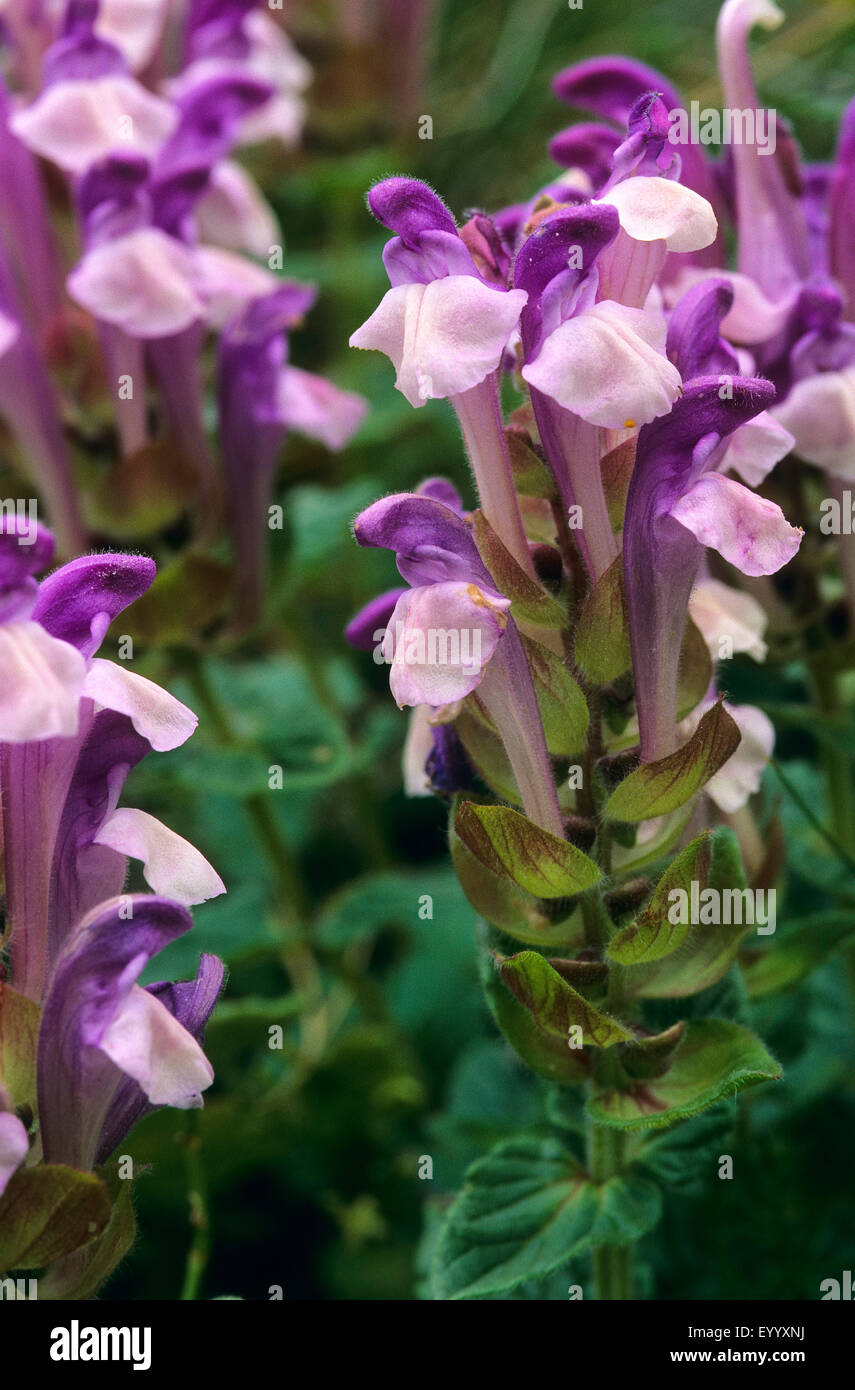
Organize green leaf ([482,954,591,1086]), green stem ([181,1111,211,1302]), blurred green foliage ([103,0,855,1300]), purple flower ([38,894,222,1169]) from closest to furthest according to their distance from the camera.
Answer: purple flower ([38,894,222,1169])
green leaf ([482,954,591,1086])
green stem ([181,1111,211,1302])
blurred green foliage ([103,0,855,1300])

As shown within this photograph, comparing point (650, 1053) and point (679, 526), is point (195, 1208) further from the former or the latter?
point (679, 526)

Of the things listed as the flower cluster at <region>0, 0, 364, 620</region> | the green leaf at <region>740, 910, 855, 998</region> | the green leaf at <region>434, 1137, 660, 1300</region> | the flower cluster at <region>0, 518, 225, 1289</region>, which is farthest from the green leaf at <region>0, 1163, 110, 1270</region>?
the flower cluster at <region>0, 0, 364, 620</region>

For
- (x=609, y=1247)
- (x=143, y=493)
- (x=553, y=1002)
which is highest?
(x=143, y=493)

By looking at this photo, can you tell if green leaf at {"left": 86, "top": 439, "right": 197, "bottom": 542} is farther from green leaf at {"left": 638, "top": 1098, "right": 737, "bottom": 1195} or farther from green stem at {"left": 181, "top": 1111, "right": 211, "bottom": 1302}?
green leaf at {"left": 638, "top": 1098, "right": 737, "bottom": 1195}

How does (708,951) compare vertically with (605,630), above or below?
below

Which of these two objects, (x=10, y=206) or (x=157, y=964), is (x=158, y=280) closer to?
(x=10, y=206)

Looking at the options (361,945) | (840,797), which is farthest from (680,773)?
(361,945)

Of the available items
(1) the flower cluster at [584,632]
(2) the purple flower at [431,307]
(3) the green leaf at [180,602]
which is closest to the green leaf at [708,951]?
(1) the flower cluster at [584,632]

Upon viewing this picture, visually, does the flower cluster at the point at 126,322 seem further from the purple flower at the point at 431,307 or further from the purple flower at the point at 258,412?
the purple flower at the point at 431,307
